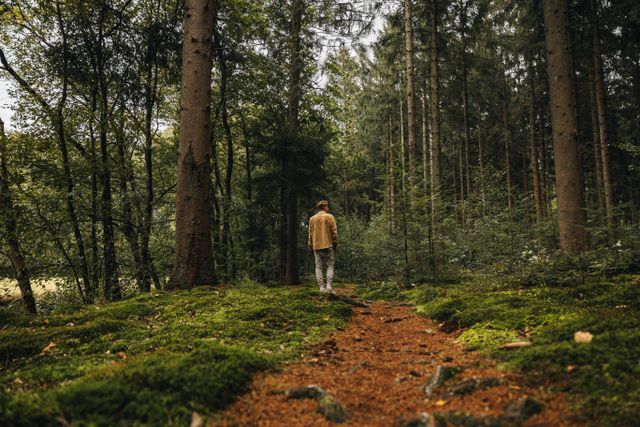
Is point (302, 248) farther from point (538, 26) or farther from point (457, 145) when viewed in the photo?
point (457, 145)

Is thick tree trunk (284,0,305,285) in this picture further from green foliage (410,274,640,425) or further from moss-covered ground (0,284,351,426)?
green foliage (410,274,640,425)

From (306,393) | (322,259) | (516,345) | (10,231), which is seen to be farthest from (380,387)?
(10,231)

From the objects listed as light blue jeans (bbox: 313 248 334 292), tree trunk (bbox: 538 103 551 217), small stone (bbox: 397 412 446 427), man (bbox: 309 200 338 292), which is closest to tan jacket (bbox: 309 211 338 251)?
man (bbox: 309 200 338 292)

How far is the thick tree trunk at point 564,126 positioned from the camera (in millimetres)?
7441

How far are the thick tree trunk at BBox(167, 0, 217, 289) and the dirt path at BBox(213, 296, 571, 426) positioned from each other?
359cm

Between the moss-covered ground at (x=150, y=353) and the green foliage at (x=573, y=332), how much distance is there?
193 cm

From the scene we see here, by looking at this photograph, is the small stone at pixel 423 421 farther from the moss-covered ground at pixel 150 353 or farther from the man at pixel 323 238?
the man at pixel 323 238

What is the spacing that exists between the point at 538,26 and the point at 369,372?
17446 millimetres

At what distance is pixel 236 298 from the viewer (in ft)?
19.2

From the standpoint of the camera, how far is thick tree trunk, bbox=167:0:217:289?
6719mm

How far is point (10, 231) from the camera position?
911cm

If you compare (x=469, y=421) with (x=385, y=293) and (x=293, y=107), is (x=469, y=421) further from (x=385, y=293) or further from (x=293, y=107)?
(x=293, y=107)

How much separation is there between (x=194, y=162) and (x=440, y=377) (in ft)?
19.3

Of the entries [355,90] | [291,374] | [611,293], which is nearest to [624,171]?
[355,90]
